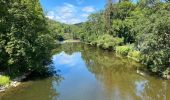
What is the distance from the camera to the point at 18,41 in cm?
2777

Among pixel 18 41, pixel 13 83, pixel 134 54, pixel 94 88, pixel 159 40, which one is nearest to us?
pixel 94 88

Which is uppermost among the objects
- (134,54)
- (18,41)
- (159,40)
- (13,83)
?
(18,41)

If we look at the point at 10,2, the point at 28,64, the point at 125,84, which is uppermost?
the point at 10,2

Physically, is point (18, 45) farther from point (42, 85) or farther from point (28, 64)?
point (42, 85)

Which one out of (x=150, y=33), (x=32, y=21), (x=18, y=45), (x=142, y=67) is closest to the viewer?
(x=18, y=45)

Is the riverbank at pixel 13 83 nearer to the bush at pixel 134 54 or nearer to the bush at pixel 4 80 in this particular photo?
the bush at pixel 4 80

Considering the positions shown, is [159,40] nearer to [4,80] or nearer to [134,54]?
[4,80]

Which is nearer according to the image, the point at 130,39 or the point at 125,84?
the point at 125,84

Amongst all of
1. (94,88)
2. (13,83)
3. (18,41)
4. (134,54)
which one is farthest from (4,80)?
(134,54)

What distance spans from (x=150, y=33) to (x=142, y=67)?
9.60 meters

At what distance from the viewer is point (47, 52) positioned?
107 ft

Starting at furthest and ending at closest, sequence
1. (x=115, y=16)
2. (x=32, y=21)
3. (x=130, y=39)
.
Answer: (x=115, y=16) → (x=130, y=39) → (x=32, y=21)

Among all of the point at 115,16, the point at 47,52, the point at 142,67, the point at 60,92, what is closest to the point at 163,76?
the point at 142,67

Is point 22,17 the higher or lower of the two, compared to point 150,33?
higher
